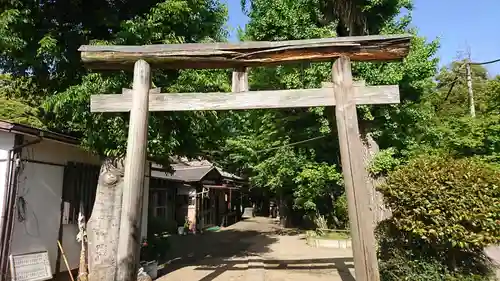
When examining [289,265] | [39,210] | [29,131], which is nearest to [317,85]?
[289,265]

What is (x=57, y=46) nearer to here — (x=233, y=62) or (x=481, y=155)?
(x=233, y=62)

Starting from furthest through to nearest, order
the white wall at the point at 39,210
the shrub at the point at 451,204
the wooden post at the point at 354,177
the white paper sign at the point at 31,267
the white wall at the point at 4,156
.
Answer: the white wall at the point at 39,210 < the white wall at the point at 4,156 < the white paper sign at the point at 31,267 < the shrub at the point at 451,204 < the wooden post at the point at 354,177

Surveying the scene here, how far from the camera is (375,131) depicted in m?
12.7

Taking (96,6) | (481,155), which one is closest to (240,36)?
(96,6)

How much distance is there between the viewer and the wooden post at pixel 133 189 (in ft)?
15.6

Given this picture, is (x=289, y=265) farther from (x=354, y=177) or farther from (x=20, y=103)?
(x=20, y=103)

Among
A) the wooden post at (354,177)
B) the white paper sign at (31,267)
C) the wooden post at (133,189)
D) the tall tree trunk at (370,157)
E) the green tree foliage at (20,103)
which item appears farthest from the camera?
the tall tree trunk at (370,157)

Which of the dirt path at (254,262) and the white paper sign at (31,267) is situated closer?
the white paper sign at (31,267)

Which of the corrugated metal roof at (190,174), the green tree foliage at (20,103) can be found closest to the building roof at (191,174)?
the corrugated metal roof at (190,174)

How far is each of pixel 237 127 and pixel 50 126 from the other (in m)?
14.1

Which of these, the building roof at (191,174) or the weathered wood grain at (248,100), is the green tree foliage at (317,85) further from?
the weathered wood grain at (248,100)

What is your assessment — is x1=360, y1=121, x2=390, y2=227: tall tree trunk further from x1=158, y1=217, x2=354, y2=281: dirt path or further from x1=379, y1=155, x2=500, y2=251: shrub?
x1=379, y1=155, x2=500, y2=251: shrub

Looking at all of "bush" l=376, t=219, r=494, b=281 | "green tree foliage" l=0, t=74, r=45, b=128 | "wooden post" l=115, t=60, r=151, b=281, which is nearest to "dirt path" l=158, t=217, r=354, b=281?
"bush" l=376, t=219, r=494, b=281

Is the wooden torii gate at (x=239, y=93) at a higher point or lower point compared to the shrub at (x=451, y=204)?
higher
